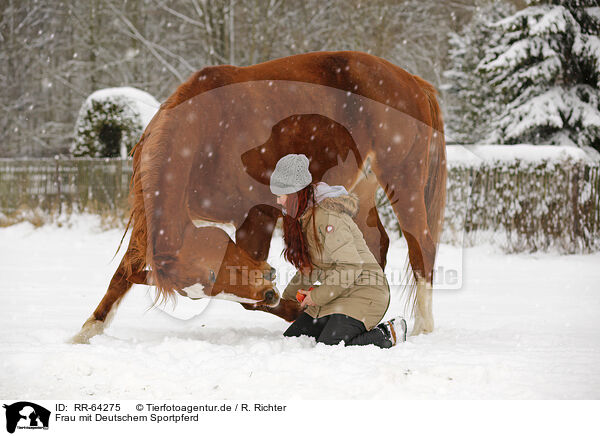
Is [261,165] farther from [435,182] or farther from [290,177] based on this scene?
[435,182]

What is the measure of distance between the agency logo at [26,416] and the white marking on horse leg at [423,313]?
235cm

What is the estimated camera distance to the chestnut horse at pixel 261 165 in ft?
9.47

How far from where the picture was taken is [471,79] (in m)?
18.3

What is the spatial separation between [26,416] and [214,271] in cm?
105

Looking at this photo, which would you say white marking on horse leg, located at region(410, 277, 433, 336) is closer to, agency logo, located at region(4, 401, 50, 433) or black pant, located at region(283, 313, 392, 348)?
black pant, located at region(283, 313, 392, 348)

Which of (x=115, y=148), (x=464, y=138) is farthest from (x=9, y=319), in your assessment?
(x=464, y=138)

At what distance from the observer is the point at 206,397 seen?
245 cm

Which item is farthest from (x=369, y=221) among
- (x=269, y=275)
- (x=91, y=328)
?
(x=91, y=328)

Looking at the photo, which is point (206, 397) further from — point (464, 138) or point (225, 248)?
point (464, 138)

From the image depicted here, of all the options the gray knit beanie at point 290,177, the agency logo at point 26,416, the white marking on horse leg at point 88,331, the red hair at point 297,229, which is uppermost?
the gray knit beanie at point 290,177

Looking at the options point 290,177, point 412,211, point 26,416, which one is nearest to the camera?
point 26,416

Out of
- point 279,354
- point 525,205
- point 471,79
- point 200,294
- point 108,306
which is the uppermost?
point 471,79

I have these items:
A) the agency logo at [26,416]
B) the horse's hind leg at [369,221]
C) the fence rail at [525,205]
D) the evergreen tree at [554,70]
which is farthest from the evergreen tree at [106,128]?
the agency logo at [26,416]

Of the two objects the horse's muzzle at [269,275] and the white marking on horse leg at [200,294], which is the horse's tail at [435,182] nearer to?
the horse's muzzle at [269,275]
